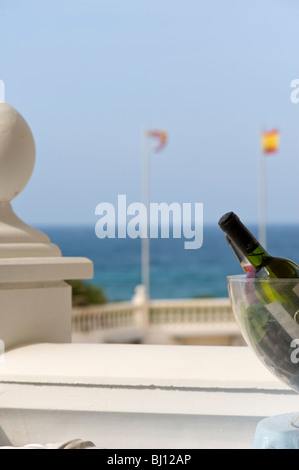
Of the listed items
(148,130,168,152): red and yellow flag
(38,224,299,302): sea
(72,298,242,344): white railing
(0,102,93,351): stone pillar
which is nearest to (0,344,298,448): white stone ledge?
(0,102,93,351): stone pillar

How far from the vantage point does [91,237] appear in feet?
105

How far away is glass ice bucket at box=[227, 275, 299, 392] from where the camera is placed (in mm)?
658

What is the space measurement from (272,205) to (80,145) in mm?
10117

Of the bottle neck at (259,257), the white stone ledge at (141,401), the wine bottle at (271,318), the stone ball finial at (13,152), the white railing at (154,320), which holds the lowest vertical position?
the white railing at (154,320)

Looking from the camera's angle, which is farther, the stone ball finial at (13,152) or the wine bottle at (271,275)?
the stone ball finial at (13,152)

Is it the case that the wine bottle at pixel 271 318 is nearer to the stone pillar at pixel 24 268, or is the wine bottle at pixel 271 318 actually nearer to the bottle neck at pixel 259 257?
the bottle neck at pixel 259 257

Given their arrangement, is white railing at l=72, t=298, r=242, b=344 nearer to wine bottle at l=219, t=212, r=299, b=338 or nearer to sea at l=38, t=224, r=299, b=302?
wine bottle at l=219, t=212, r=299, b=338

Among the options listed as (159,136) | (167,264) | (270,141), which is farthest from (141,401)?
(167,264)

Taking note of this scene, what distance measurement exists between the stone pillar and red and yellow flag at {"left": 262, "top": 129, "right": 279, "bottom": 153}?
13204 mm

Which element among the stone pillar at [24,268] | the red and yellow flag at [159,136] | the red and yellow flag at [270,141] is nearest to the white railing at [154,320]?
the red and yellow flag at [159,136]

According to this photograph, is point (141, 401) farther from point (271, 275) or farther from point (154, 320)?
point (154, 320)

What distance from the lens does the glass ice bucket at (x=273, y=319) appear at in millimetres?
658
